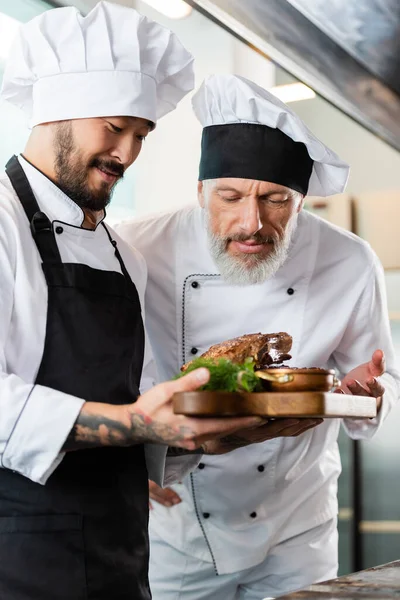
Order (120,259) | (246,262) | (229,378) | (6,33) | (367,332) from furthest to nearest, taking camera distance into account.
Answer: (6,33)
(367,332)
(246,262)
(120,259)
(229,378)

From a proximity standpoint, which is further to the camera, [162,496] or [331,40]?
[162,496]

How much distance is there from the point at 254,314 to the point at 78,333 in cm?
76

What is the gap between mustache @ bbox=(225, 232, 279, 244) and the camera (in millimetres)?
2078

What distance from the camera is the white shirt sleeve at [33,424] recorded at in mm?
1384

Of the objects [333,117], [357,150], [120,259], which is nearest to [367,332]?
[120,259]

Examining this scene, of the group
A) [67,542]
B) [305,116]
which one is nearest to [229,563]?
[67,542]

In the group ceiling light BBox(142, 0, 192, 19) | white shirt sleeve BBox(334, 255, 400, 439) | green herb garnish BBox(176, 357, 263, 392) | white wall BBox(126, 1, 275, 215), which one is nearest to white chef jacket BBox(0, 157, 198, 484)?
green herb garnish BBox(176, 357, 263, 392)

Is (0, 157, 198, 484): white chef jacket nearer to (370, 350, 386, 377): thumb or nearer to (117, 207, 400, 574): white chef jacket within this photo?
(117, 207, 400, 574): white chef jacket

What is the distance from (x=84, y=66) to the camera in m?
1.76

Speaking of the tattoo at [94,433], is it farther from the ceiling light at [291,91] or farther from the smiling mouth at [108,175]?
the ceiling light at [291,91]

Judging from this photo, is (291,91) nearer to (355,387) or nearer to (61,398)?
(355,387)

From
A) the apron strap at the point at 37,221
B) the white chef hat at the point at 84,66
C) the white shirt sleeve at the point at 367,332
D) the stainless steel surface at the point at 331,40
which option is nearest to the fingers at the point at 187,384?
the apron strap at the point at 37,221

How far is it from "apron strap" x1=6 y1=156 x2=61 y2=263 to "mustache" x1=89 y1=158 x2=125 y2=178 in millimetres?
144

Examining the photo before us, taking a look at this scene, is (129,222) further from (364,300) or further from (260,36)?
(260,36)
